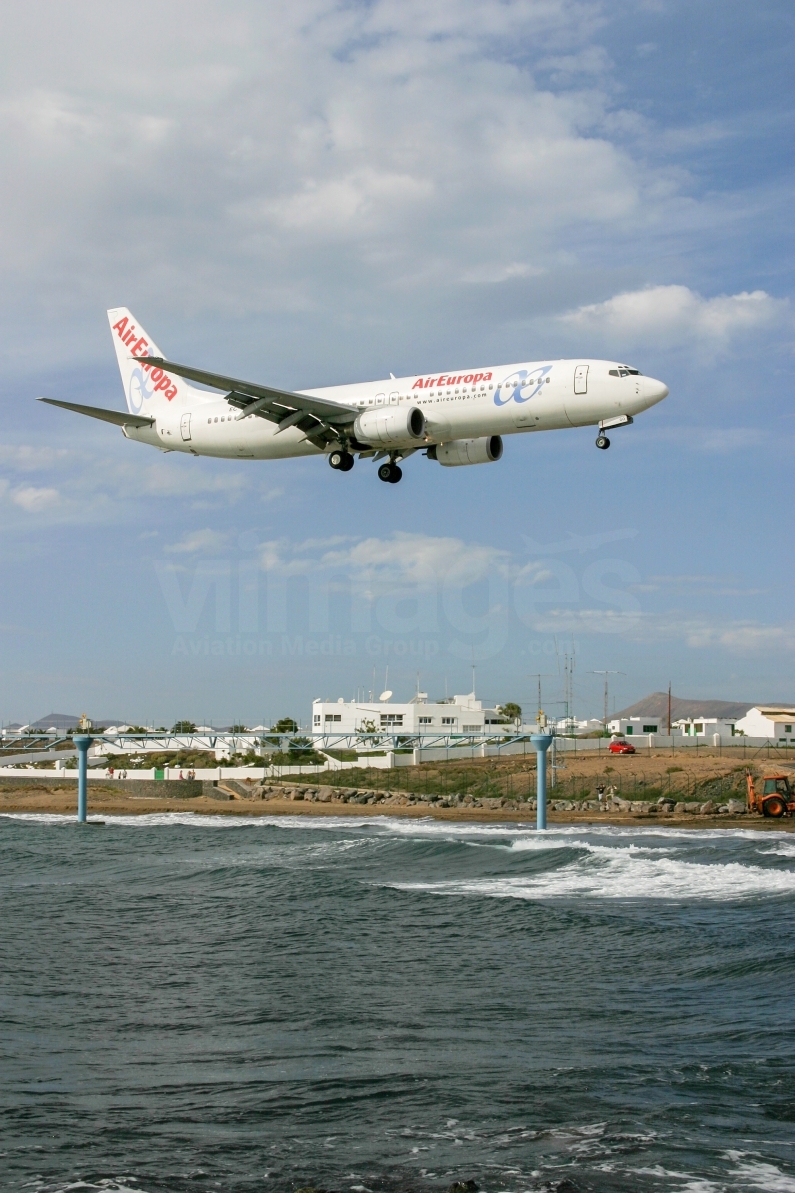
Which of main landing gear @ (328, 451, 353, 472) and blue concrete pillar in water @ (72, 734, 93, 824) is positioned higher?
main landing gear @ (328, 451, 353, 472)

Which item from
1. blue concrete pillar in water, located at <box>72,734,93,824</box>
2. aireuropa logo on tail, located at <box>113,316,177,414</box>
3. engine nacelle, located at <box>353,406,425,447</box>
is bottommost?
blue concrete pillar in water, located at <box>72,734,93,824</box>

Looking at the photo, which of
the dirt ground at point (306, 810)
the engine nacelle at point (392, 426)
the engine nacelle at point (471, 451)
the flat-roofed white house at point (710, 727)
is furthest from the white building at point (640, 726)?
the engine nacelle at point (392, 426)

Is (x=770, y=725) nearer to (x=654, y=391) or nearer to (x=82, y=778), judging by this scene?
(x=82, y=778)

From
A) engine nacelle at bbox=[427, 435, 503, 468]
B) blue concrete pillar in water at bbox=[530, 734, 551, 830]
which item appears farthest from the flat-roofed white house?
engine nacelle at bbox=[427, 435, 503, 468]

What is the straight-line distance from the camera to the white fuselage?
36531mm

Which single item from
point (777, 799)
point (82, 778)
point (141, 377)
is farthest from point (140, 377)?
point (777, 799)

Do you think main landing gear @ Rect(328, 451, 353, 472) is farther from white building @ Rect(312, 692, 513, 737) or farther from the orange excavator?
white building @ Rect(312, 692, 513, 737)

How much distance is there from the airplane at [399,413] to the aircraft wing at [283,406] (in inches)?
1.5

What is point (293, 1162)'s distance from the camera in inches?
450

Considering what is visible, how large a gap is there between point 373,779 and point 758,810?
41.1 meters

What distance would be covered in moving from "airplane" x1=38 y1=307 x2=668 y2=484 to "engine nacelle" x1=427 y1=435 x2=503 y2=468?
0.12 ft

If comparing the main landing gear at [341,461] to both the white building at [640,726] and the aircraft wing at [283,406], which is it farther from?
the white building at [640,726]

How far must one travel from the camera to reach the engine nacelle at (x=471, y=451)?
1628 inches

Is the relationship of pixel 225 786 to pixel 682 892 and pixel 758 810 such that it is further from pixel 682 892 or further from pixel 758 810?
pixel 682 892
